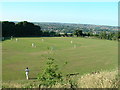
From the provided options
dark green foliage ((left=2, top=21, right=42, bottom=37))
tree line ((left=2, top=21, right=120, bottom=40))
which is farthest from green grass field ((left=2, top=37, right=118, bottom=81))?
tree line ((left=2, top=21, right=120, bottom=40))

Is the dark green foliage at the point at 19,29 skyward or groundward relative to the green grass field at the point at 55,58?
skyward

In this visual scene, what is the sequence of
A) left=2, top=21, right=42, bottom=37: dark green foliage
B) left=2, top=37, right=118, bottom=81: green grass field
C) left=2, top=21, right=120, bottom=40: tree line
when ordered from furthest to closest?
left=2, top=21, right=120, bottom=40: tree line → left=2, top=21, right=42, bottom=37: dark green foliage → left=2, top=37, right=118, bottom=81: green grass field

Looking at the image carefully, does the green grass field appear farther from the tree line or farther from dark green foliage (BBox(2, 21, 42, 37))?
the tree line

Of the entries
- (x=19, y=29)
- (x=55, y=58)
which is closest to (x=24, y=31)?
(x=19, y=29)

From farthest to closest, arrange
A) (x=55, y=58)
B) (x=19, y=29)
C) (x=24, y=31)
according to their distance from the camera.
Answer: (x=24, y=31), (x=19, y=29), (x=55, y=58)

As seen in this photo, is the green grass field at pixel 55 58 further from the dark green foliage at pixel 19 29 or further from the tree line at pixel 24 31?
the tree line at pixel 24 31

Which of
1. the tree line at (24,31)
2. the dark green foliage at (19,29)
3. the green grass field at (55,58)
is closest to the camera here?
the green grass field at (55,58)

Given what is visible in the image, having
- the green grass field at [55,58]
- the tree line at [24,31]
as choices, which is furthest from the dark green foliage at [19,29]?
the green grass field at [55,58]

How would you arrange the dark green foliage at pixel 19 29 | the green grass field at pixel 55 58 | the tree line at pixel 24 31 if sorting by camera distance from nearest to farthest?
the green grass field at pixel 55 58 < the dark green foliage at pixel 19 29 < the tree line at pixel 24 31

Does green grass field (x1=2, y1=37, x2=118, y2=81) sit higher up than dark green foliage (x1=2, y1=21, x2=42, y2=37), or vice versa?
dark green foliage (x1=2, y1=21, x2=42, y2=37)

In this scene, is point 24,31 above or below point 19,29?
below

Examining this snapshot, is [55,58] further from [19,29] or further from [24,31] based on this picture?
[24,31]

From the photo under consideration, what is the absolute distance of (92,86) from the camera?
4.28 metres

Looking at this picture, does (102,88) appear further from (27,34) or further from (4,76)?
(27,34)
